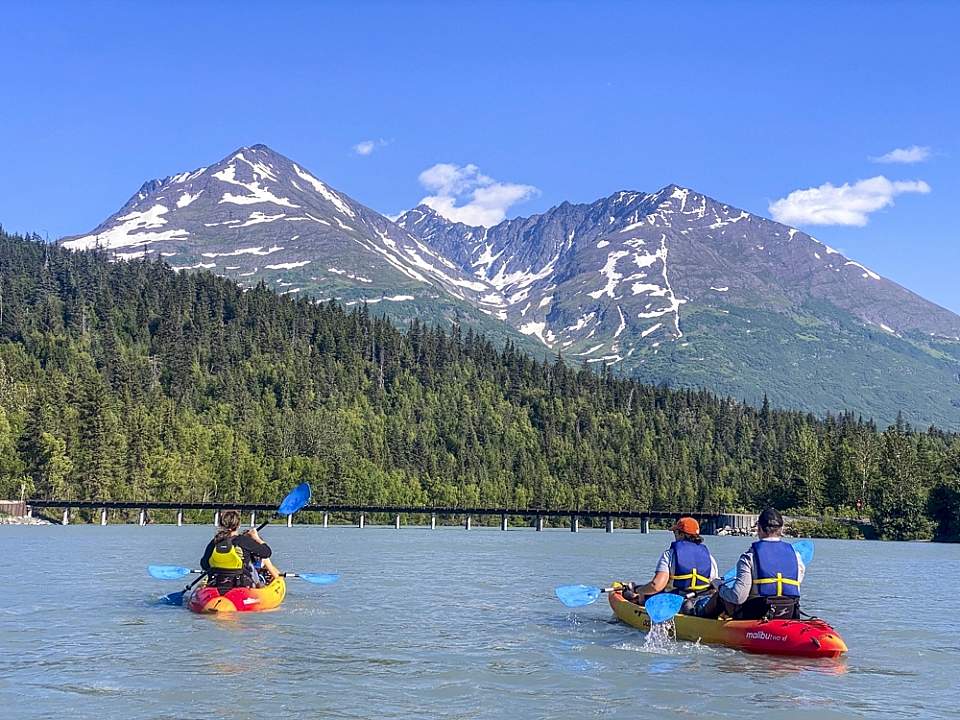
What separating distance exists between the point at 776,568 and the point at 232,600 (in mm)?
16797

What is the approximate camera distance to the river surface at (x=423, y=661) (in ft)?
70.3

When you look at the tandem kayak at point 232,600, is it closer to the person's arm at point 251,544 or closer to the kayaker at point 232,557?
the kayaker at point 232,557

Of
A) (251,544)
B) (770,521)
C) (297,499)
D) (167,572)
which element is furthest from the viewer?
(297,499)

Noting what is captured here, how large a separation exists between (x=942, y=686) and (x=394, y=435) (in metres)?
175

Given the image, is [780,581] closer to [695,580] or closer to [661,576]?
[695,580]

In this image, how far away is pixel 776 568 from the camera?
2644 centimetres

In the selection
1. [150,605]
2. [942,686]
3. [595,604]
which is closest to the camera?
[942,686]

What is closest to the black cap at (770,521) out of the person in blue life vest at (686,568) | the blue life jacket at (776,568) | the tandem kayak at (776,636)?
the blue life jacket at (776,568)

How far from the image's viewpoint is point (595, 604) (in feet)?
133

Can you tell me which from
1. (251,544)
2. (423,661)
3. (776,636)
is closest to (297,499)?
(251,544)

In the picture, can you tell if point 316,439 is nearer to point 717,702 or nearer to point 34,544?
point 34,544

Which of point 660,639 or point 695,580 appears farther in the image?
point 695,580

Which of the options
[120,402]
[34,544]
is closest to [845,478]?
[120,402]

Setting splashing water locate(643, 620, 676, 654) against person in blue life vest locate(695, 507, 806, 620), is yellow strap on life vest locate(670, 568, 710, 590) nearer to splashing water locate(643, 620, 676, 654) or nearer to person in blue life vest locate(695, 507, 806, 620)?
splashing water locate(643, 620, 676, 654)
